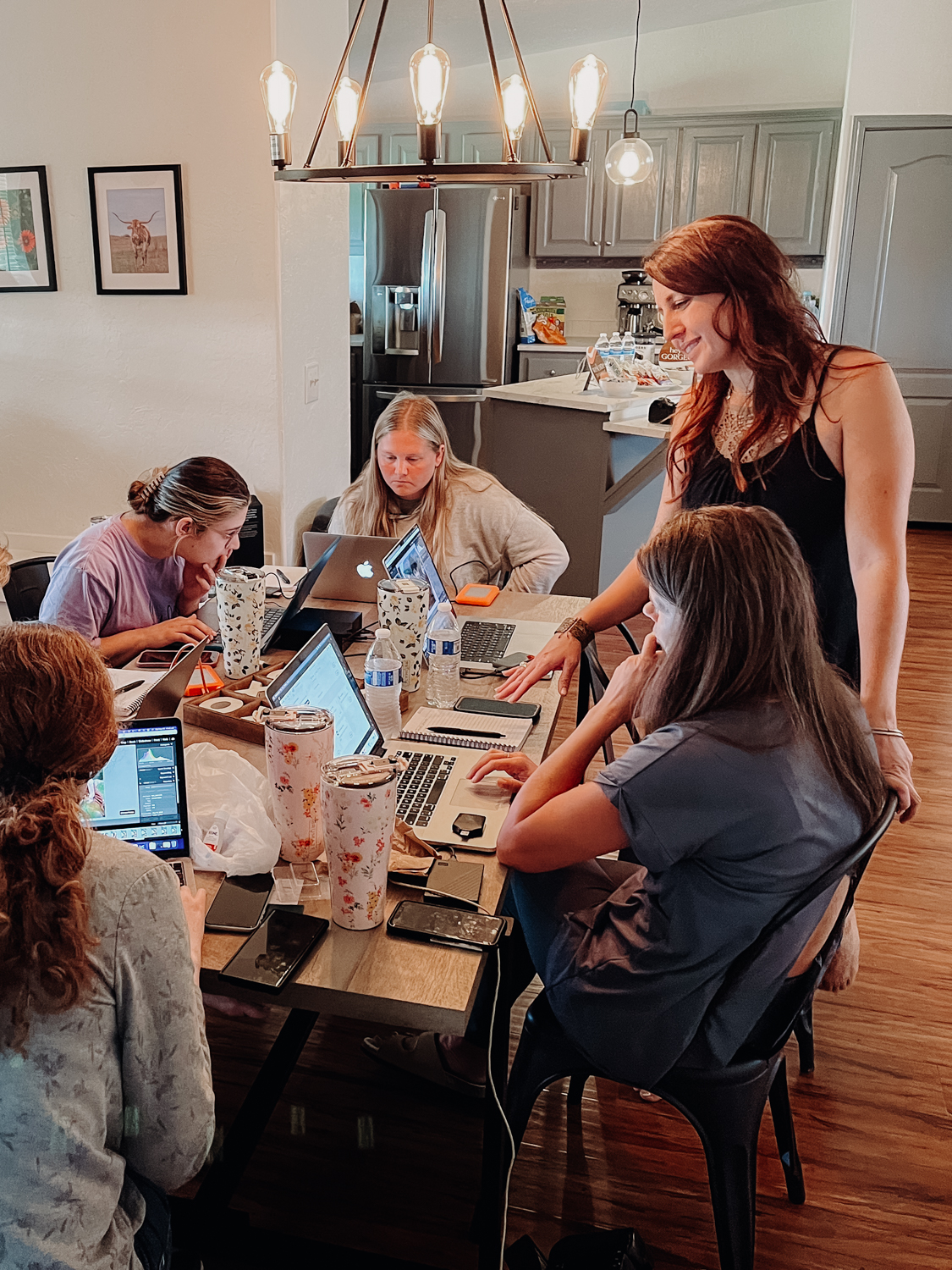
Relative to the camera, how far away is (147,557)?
7.98 feet

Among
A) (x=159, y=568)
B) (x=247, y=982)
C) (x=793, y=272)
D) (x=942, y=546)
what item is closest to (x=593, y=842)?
(x=247, y=982)

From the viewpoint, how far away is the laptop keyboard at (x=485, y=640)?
7.53 feet

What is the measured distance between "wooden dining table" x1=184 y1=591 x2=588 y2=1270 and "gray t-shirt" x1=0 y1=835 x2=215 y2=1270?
193 mm

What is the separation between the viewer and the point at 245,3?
3525mm

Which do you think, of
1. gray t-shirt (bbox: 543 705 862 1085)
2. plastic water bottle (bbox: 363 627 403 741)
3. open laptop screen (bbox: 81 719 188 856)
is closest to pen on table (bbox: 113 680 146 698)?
plastic water bottle (bbox: 363 627 403 741)

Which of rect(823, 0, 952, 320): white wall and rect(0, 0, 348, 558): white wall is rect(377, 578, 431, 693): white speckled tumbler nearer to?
rect(0, 0, 348, 558): white wall

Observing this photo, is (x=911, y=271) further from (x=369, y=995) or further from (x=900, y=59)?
(x=369, y=995)

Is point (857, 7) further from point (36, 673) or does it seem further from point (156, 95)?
point (36, 673)

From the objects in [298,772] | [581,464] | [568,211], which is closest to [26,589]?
[298,772]

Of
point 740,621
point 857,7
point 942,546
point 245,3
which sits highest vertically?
point 857,7

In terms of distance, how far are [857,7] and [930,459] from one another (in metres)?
2.63

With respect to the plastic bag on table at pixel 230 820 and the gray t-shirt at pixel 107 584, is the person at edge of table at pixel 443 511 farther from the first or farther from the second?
the plastic bag on table at pixel 230 820

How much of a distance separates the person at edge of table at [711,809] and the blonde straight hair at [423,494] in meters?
1.48

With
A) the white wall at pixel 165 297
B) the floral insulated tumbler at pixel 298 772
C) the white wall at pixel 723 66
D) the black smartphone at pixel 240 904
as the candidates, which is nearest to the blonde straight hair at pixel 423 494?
the white wall at pixel 165 297
